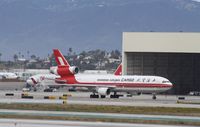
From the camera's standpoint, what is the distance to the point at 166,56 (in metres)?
103

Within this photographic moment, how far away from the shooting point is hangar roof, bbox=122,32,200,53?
312ft

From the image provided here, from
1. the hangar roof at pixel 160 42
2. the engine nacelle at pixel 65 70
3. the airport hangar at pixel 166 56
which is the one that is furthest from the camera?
the airport hangar at pixel 166 56

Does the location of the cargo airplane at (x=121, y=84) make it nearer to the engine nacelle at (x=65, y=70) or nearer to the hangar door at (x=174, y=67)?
the engine nacelle at (x=65, y=70)

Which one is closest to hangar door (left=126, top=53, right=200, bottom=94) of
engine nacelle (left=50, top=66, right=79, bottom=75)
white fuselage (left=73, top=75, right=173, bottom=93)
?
engine nacelle (left=50, top=66, right=79, bottom=75)

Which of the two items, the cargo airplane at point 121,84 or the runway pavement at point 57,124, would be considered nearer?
the runway pavement at point 57,124

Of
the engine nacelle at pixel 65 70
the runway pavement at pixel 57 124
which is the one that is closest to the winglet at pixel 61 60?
the engine nacelle at pixel 65 70

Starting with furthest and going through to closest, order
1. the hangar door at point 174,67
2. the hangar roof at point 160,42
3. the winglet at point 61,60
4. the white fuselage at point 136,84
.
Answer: the hangar door at point 174,67, the hangar roof at point 160,42, the winglet at point 61,60, the white fuselage at point 136,84

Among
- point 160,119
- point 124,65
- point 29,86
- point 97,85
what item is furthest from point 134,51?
point 160,119

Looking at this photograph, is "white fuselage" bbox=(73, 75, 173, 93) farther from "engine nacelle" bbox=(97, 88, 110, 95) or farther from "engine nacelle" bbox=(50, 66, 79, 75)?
"engine nacelle" bbox=(50, 66, 79, 75)

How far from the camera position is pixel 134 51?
319 feet

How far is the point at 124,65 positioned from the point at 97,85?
19054 mm

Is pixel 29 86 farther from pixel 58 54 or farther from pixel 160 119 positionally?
pixel 160 119

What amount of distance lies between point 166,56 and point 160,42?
660cm

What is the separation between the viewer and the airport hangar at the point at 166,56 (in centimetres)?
9588
